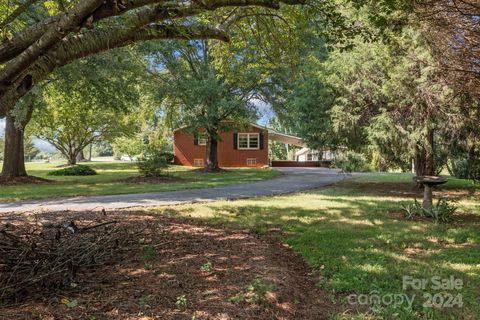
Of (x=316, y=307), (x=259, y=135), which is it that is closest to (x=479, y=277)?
(x=316, y=307)

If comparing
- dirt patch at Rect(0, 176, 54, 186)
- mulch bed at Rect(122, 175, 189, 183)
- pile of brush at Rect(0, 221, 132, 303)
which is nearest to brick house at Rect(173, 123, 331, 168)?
mulch bed at Rect(122, 175, 189, 183)

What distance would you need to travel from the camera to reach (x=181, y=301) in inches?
129

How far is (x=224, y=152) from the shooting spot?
29.6 metres

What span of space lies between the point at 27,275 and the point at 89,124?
1141 inches

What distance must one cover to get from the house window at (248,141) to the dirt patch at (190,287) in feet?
77.8

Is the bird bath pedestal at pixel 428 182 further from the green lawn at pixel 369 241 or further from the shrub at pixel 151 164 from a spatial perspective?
the shrub at pixel 151 164

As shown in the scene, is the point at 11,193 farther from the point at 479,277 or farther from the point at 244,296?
the point at 479,277

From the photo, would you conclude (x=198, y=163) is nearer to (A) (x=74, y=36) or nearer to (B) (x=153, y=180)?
→ (B) (x=153, y=180)

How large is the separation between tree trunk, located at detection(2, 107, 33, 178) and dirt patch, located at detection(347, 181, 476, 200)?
15662 mm

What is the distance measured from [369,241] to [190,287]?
3466mm

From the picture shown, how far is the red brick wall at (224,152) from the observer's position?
29.1 metres

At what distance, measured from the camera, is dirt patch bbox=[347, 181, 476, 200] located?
11609 mm

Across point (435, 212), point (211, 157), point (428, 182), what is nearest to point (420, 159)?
point (428, 182)

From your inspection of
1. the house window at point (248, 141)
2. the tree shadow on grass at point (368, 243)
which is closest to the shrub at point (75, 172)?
the house window at point (248, 141)
